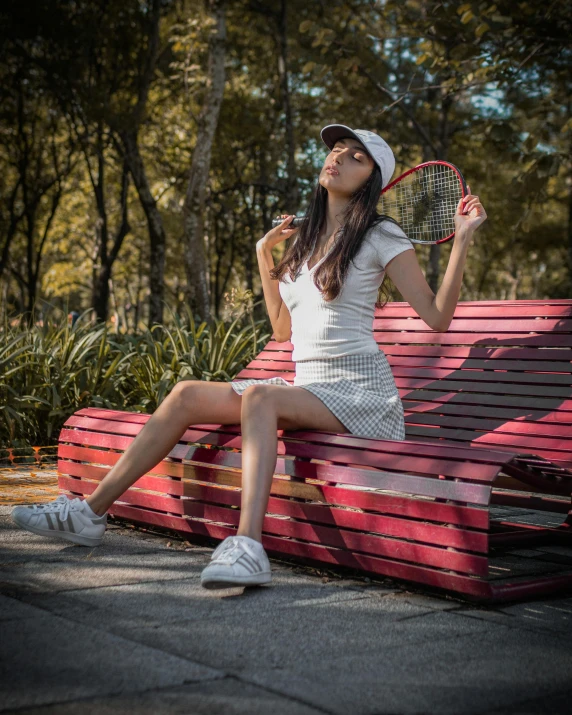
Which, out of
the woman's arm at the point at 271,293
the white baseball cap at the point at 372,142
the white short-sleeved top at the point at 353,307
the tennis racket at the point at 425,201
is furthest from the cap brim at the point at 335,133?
the woman's arm at the point at 271,293

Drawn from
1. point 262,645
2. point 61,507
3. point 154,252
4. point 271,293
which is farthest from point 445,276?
point 154,252

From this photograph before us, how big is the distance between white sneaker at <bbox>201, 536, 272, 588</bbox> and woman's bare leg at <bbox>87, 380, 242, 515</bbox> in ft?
2.28

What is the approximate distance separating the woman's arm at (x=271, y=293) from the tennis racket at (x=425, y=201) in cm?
17

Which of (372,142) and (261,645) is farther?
(372,142)

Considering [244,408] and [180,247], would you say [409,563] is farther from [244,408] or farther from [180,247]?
[180,247]

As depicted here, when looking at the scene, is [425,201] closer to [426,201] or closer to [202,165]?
[426,201]

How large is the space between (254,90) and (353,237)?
68.5 ft

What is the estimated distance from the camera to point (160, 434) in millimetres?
3762

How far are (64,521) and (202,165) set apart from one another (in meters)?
8.40

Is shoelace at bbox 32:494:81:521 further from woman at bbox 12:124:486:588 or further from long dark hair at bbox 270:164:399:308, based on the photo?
long dark hair at bbox 270:164:399:308

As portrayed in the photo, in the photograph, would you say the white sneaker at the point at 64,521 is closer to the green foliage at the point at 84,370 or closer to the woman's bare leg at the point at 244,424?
the woman's bare leg at the point at 244,424

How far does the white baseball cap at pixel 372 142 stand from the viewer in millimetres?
4008

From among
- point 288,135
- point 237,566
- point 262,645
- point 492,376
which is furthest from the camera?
point 288,135

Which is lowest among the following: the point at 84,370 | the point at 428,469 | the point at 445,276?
the point at 84,370
